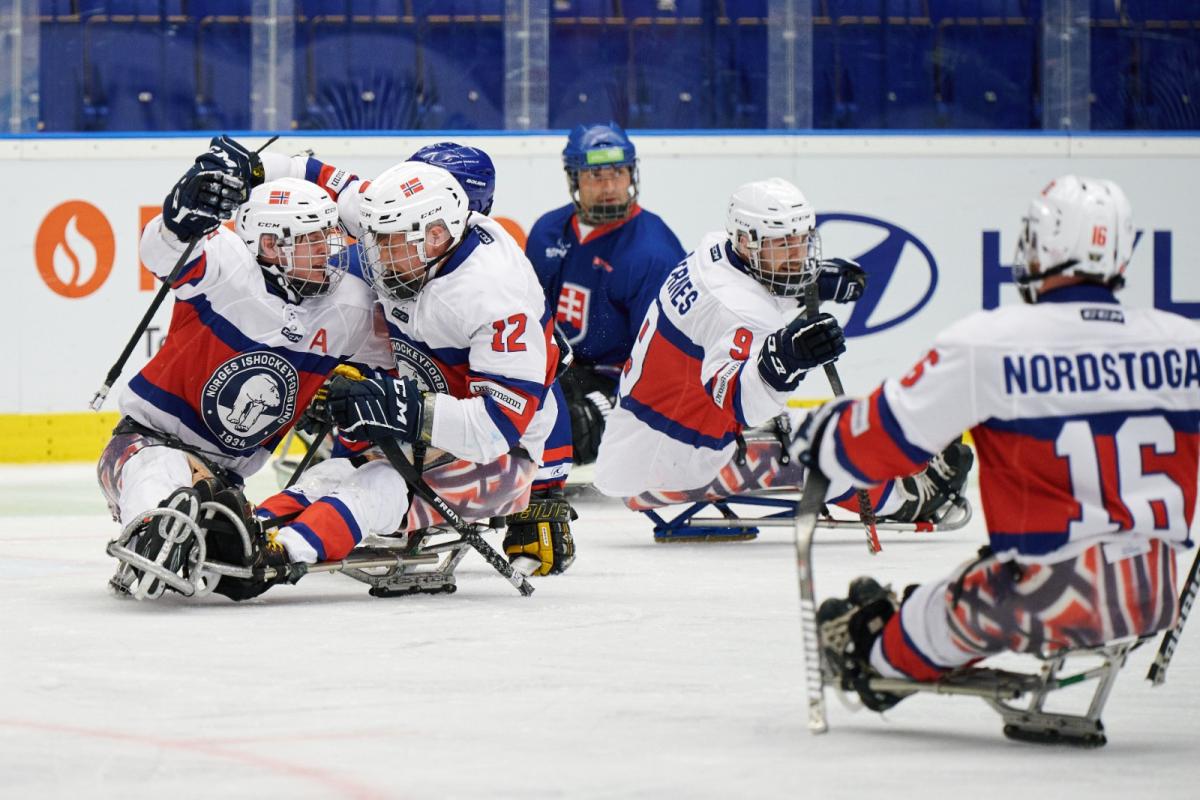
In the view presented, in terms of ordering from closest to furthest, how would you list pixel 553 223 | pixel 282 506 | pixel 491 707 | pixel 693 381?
pixel 491 707
pixel 282 506
pixel 693 381
pixel 553 223

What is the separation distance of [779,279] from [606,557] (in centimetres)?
85

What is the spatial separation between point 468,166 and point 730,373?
2.78 feet

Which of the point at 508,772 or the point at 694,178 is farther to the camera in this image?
the point at 694,178

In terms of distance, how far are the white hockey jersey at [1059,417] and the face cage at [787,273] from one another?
7.70ft

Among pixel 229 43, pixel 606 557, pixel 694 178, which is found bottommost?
pixel 606 557

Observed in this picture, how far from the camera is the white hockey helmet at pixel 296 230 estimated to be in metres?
4.15

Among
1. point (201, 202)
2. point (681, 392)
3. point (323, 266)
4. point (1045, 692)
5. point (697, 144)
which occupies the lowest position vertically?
point (1045, 692)

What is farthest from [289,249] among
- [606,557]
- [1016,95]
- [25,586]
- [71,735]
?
[1016,95]

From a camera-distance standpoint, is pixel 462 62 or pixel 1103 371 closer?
pixel 1103 371

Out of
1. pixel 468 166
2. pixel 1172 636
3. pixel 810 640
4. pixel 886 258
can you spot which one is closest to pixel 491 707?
pixel 810 640

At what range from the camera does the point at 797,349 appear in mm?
4465

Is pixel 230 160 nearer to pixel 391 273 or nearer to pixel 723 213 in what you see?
pixel 391 273

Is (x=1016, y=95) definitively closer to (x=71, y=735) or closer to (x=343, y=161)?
(x=343, y=161)

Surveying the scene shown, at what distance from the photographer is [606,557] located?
5.05m
